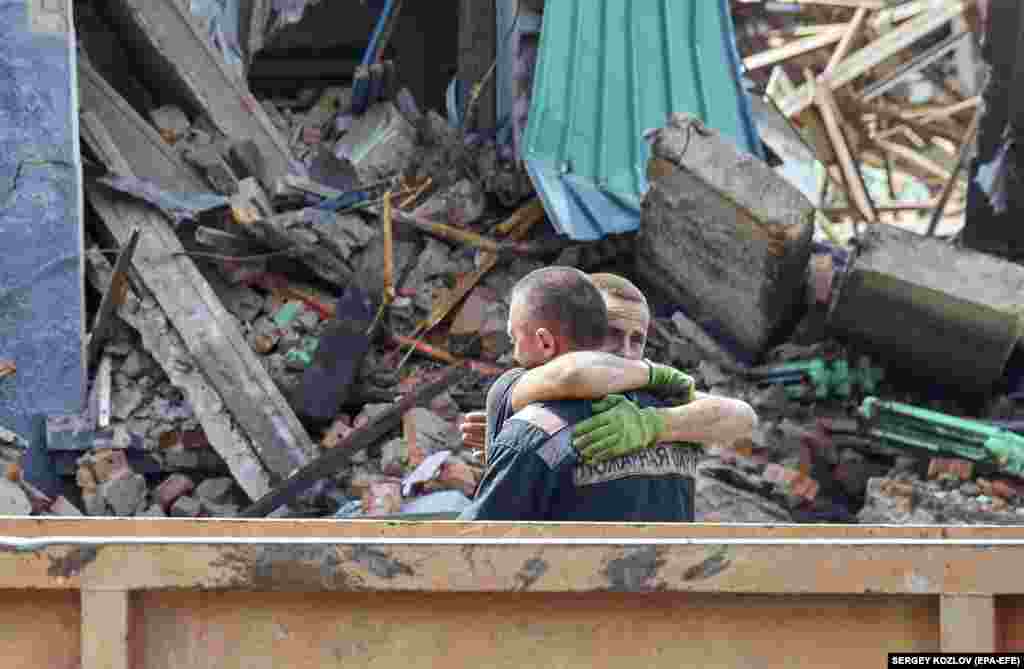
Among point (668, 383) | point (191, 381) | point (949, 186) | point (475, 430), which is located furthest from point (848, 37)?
point (668, 383)

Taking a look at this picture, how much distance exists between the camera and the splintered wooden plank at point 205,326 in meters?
8.34

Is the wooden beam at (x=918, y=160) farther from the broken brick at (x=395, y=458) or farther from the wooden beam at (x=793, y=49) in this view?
the broken brick at (x=395, y=458)

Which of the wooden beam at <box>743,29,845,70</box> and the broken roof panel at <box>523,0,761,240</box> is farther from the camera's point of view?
the wooden beam at <box>743,29,845,70</box>

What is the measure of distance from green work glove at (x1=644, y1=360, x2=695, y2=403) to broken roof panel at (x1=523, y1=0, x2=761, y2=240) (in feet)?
17.9

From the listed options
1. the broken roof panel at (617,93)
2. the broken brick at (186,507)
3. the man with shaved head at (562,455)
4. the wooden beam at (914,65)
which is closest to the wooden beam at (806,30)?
the wooden beam at (914,65)

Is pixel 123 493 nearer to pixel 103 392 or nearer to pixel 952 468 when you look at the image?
pixel 103 392

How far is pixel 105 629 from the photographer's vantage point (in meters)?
2.36

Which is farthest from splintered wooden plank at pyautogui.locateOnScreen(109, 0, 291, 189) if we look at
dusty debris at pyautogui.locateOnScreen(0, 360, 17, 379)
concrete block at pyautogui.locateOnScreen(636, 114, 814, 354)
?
concrete block at pyautogui.locateOnScreen(636, 114, 814, 354)

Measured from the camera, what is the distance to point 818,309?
8570mm

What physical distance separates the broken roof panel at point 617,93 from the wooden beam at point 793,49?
18.2ft

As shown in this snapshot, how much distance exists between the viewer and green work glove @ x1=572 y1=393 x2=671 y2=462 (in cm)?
326

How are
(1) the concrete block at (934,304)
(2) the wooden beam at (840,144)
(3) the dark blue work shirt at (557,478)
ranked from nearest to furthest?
(3) the dark blue work shirt at (557,478), (1) the concrete block at (934,304), (2) the wooden beam at (840,144)

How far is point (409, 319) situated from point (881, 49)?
8052 millimetres

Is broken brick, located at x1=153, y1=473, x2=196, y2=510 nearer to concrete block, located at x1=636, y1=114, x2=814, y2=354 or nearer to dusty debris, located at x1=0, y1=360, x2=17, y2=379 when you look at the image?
dusty debris, located at x1=0, y1=360, x2=17, y2=379
